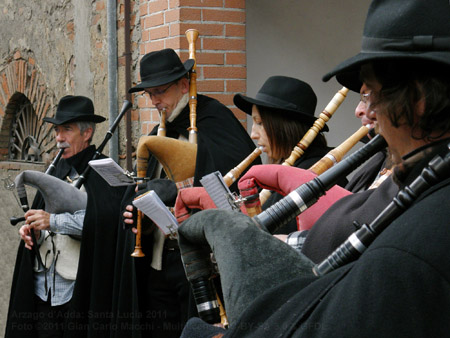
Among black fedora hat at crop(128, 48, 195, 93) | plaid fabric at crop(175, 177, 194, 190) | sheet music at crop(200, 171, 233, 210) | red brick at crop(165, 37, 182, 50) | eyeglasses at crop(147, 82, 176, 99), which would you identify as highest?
red brick at crop(165, 37, 182, 50)

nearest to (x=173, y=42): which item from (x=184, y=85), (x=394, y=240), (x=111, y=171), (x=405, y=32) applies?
(x=184, y=85)

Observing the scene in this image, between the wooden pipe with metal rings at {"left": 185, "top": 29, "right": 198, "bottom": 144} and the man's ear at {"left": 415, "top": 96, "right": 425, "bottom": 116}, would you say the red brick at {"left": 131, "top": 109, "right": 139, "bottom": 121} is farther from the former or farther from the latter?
the man's ear at {"left": 415, "top": 96, "right": 425, "bottom": 116}

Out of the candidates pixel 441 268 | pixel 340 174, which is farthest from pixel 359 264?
pixel 340 174

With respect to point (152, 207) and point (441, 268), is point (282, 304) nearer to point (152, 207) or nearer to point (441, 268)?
point (441, 268)

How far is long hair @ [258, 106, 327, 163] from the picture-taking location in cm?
326

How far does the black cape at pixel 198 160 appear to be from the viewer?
3.58 meters

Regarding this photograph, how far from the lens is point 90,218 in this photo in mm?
4230

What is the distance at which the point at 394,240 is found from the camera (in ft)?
3.80

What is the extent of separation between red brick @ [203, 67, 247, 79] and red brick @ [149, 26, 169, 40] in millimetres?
372

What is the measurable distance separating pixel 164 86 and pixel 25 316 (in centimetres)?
183

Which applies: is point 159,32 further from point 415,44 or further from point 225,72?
point 415,44

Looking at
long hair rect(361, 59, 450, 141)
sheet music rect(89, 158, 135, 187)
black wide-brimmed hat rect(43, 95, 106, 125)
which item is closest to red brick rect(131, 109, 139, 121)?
black wide-brimmed hat rect(43, 95, 106, 125)

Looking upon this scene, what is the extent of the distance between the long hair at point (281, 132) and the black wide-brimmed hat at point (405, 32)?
1806 millimetres

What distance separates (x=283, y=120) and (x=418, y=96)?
1981 millimetres
